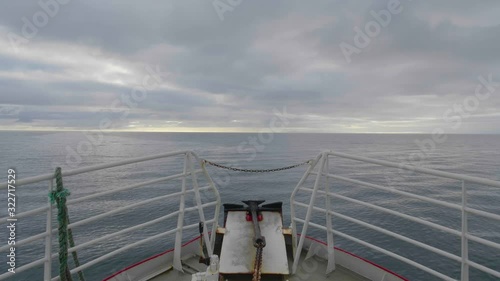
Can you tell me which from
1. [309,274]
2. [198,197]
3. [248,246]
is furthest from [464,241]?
[198,197]

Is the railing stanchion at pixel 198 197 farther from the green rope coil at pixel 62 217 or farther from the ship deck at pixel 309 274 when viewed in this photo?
the green rope coil at pixel 62 217

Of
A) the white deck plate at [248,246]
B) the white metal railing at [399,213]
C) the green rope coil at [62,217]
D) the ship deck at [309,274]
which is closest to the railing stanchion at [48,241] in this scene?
the green rope coil at [62,217]

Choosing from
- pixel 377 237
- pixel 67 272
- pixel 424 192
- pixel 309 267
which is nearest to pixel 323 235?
pixel 377 237

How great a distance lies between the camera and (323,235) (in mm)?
15273

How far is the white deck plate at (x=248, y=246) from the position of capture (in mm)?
4410

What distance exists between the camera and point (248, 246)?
484 centimetres

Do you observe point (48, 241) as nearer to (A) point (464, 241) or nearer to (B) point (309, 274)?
(B) point (309, 274)

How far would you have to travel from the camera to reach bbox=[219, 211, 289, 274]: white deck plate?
4.41 metres

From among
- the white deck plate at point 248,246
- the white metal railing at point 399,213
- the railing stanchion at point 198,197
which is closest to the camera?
the white metal railing at point 399,213

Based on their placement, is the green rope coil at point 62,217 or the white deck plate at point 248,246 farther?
the white deck plate at point 248,246

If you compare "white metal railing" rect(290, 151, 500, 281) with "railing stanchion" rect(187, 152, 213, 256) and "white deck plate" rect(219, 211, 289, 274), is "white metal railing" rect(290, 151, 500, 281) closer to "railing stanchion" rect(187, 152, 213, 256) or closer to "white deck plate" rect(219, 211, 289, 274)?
"white deck plate" rect(219, 211, 289, 274)

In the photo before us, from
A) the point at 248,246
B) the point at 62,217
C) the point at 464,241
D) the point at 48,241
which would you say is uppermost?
the point at 62,217

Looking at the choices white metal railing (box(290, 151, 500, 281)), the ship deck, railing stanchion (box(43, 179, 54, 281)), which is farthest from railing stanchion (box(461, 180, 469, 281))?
railing stanchion (box(43, 179, 54, 281))

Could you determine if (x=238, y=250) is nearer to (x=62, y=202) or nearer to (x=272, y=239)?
(x=272, y=239)
